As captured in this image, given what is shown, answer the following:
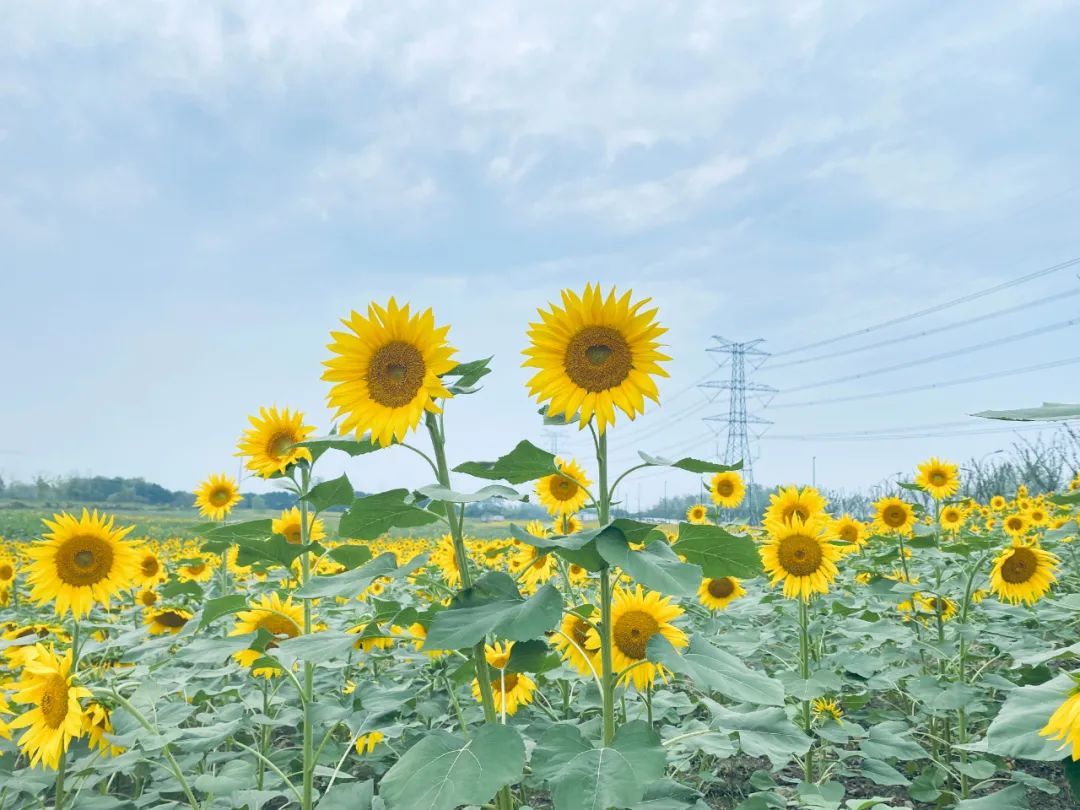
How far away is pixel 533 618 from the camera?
180 cm

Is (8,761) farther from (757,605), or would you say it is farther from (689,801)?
(757,605)

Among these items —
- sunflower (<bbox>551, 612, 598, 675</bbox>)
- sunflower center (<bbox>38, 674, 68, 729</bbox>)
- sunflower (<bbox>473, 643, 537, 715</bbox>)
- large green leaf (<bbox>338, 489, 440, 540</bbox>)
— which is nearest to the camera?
large green leaf (<bbox>338, 489, 440, 540</bbox>)

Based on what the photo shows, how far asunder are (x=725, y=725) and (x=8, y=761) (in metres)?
3.06

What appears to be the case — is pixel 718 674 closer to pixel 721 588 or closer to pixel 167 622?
pixel 721 588

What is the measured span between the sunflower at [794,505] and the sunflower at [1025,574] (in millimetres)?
1076

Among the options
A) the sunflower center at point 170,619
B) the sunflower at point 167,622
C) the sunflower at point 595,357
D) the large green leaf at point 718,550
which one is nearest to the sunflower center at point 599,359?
the sunflower at point 595,357

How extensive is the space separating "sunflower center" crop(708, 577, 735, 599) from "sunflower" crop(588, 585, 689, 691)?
55.3 inches

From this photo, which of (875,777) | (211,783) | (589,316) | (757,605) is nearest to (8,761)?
(211,783)

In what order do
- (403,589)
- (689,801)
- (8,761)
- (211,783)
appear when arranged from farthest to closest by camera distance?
(403,589) → (8,761) → (211,783) → (689,801)

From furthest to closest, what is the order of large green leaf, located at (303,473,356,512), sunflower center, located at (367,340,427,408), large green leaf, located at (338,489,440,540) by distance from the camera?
large green leaf, located at (303,473,356,512), sunflower center, located at (367,340,427,408), large green leaf, located at (338,489,440,540)

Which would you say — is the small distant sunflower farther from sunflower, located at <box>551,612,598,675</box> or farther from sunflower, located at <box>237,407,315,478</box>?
sunflower, located at <box>237,407,315,478</box>

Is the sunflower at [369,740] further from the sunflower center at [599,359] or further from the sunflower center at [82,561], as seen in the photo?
the sunflower center at [599,359]

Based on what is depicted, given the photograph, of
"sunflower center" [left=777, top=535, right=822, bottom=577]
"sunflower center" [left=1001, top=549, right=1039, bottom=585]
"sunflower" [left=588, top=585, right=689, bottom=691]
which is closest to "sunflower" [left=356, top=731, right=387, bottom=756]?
"sunflower" [left=588, top=585, right=689, bottom=691]

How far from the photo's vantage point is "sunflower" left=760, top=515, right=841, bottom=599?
4113 mm
